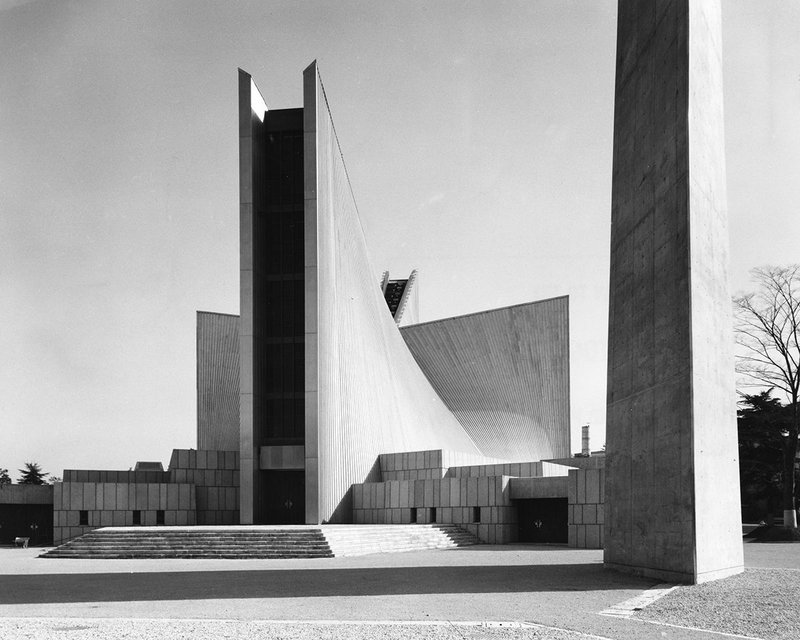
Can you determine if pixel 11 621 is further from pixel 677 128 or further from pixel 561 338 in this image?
pixel 561 338

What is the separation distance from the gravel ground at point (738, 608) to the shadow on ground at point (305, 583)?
4.07ft

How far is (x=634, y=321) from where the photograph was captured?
1445 cm

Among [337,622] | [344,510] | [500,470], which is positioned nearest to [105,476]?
[344,510]

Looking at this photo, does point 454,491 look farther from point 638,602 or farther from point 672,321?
point 638,602

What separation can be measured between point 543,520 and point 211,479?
11.2 m

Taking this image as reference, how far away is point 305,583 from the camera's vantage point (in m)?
13.6

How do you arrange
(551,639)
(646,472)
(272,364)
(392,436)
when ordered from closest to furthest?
(551,639), (646,472), (272,364), (392,436)

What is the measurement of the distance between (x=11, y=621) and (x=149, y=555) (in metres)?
12.3

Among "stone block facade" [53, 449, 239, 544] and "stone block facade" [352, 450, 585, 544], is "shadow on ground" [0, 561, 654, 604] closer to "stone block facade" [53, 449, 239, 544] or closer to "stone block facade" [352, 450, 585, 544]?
"stone block facade" [352, 450, 585, 544]

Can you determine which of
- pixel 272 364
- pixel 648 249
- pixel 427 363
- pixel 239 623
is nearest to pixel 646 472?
pixel 648 249

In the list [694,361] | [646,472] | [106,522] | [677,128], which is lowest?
[106,522]

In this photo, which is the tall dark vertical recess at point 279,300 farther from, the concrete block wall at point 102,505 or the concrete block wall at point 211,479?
the concrete block wall at point 102,505

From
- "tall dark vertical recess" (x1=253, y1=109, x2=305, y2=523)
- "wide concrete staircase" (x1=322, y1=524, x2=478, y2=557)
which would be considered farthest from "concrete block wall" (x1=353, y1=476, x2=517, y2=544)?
"tall dark vertical recess" (x1=253, y1=109, x2=305, y2=523)

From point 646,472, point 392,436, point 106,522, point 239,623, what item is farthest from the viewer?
point 392,436
